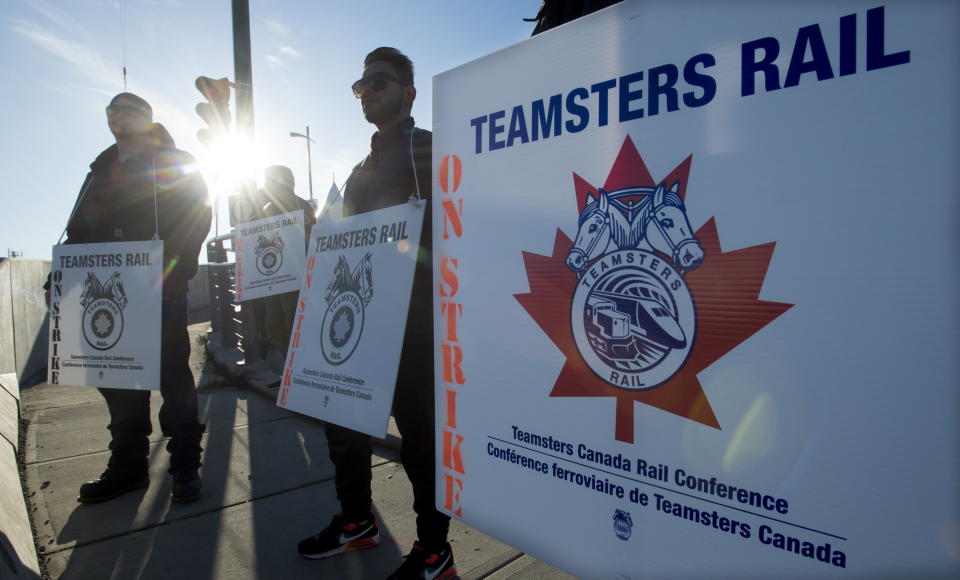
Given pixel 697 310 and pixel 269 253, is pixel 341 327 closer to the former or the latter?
pixel 697 310

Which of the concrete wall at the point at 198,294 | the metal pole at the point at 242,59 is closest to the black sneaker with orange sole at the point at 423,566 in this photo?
the metal pole at the point at 242,59

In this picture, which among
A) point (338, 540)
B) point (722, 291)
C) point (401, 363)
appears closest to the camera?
point (722, 291)

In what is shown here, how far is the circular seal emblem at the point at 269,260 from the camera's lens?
4512mm

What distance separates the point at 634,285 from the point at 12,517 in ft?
8.80

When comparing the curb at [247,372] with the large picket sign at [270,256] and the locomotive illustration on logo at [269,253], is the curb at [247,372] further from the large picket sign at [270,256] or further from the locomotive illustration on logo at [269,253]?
the locomotive illustration on logo at [269,253]

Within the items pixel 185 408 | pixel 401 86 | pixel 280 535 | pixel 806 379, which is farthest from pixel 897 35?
pixel 185 408

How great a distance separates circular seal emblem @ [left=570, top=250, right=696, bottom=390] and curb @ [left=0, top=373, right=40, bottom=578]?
179 centimetres

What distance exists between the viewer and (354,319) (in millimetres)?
1724

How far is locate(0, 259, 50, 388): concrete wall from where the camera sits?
563cm

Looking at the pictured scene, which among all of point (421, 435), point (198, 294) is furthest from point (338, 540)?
point (198, 294)

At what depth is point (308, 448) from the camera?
3.45 metres

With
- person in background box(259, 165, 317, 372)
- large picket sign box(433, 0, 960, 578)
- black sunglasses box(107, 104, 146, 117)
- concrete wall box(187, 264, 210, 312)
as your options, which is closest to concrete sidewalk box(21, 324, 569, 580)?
large picket sign box(433, 0, 960, 578)

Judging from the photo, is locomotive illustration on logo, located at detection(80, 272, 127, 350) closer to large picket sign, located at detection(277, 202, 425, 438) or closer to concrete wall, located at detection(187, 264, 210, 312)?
large picket sign, located at detection(277, 202, 425, 438)

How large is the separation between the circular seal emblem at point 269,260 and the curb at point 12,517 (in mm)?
1973
